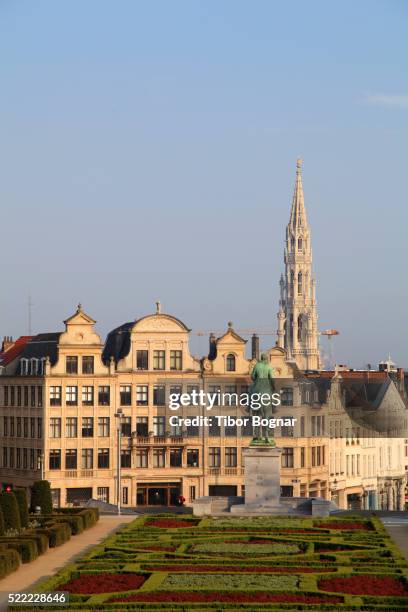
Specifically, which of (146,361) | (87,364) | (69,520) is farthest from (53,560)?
(146,361)

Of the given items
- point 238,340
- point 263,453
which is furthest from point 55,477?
point 263,453

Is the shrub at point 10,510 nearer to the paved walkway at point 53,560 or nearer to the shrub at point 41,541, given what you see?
the paved walkway at point 53,560

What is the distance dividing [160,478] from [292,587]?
6693 cm

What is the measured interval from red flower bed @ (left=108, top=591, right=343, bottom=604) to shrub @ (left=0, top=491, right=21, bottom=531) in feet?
67.1

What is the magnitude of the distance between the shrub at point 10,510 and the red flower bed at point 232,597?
2045 cm

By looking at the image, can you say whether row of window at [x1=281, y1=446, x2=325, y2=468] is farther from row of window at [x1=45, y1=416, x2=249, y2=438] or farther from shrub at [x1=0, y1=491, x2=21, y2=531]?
shrub at [x1=0, y1=491, x2=21, y2=531]

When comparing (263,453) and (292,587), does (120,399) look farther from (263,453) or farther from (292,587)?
(292,587)

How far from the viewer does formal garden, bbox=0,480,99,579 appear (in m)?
61.1

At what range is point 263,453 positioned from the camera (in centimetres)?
8306

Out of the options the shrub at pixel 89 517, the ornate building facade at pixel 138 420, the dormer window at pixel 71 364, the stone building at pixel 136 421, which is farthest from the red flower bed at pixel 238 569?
the dormer window at pixel 71 364

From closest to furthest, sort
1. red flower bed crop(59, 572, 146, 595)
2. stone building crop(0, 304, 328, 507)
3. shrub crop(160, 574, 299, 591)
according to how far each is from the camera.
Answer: shrub crop(160, 574, 299, 591)
red flower bed crop(59, 572, 146, 595)
stone building crop(0, 304, 328, 507)

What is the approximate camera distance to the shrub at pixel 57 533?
6756 cm

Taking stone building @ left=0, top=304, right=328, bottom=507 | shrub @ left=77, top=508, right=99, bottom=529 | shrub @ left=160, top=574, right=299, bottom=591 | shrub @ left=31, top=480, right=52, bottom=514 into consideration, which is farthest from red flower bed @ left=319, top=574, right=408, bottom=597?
stone building @ left=0, top=304, right=328, bottom=507

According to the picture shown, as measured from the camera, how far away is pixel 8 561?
5712cm
